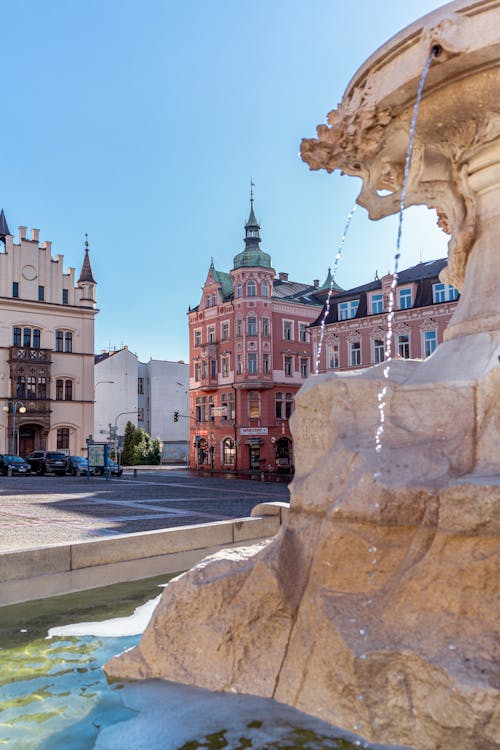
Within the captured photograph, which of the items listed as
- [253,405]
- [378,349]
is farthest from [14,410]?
[378,349]

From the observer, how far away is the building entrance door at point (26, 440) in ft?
167

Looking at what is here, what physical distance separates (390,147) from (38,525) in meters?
8.92

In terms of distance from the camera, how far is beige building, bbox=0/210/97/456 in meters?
51.0

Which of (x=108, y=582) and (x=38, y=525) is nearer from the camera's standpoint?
(x=108, y=582)

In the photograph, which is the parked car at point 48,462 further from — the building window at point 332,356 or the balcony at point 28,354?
the building window at point 332,356

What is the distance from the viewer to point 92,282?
5650 cm

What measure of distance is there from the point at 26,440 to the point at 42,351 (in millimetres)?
6914

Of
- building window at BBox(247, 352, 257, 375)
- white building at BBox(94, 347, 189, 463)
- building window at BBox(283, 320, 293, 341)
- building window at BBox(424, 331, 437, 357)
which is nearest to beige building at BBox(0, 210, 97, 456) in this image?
building window at BBox(247, 352, 257, 375)

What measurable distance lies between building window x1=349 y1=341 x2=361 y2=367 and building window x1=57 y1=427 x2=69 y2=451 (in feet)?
76.7

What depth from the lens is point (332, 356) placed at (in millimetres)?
45438

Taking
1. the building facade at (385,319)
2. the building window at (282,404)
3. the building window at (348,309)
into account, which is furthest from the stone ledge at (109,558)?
the building window at (282,404)

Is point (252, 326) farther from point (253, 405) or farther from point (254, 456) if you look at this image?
point (254, 456)

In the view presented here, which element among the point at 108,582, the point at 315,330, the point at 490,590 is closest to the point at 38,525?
the point at 108,582

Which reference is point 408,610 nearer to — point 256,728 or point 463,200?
point 256,728
